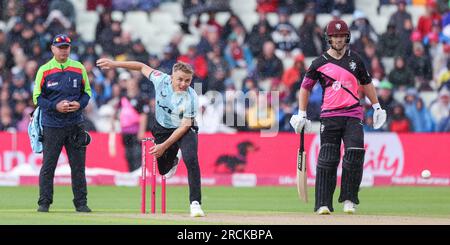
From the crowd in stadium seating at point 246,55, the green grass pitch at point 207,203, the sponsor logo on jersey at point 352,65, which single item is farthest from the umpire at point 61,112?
the crowd in stadium seating at point 246,55

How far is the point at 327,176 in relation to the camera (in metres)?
15.9

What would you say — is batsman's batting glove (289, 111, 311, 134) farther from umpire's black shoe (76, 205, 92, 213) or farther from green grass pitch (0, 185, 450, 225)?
umpire's black shoe (76, 205, 92, 213)

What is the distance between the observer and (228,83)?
26.6 metres

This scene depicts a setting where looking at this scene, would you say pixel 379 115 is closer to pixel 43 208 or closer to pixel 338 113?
pixel 338 113

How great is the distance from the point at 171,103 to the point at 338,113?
7.18 ft

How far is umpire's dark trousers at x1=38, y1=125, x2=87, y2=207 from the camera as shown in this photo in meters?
16.3

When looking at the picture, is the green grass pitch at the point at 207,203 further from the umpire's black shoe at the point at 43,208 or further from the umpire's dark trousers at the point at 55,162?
the umpire's dark trousers at the point at 55,162

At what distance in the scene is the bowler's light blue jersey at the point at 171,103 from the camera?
49.1 feet

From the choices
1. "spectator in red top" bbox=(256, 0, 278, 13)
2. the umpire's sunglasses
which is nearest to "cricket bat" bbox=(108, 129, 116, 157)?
"spectator in red top" bbox=(256, 0, 278, 13)

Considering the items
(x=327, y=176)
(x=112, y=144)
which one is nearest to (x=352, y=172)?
(x=327, y=176)
